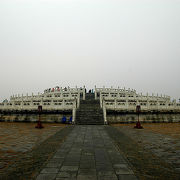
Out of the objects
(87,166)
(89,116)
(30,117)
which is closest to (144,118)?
(89,116)

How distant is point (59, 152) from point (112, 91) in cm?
2315

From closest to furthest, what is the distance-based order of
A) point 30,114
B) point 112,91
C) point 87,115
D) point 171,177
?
1. point 171,177
2. point 87,115
3. point 30,114
4. point 112,91

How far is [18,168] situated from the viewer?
4.06m

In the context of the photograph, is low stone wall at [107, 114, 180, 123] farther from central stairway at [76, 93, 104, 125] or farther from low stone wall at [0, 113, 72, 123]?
low stone wall at [0, 113, 72, 123]

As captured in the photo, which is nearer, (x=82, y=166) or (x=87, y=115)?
(x=82, y=166)

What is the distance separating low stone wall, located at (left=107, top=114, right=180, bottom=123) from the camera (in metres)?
17.1

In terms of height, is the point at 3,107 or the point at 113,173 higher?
the point at 3,107

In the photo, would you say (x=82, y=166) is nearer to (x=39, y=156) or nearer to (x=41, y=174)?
(x=41, y=174)

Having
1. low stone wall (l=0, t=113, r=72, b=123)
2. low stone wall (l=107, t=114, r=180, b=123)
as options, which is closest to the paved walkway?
low stone wall (l=107, t=114, r=180, b=123)

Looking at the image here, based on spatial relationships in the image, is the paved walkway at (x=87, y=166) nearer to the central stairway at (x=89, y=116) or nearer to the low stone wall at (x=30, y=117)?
the central stairway at (x=89, y=116)

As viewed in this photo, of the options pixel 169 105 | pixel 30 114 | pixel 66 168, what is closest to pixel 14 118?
pixel 30 114

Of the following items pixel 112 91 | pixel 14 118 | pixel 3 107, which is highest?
pixel 112 91

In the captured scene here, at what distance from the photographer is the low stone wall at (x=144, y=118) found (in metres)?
17.1

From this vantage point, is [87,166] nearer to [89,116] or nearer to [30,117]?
[89,116]
